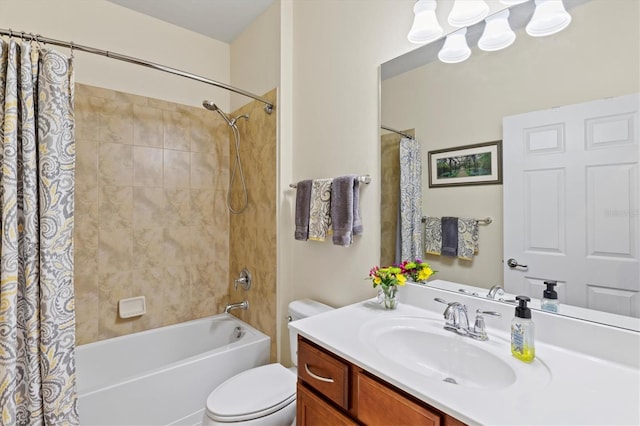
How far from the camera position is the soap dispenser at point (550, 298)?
951 mm

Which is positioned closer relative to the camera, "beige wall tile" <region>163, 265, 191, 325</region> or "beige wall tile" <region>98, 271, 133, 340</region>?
"beige wall tile" <region>98, 271, 133, 340</region>

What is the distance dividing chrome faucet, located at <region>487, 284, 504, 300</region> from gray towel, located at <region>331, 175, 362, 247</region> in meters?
0.61

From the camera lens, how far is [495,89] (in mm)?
1099

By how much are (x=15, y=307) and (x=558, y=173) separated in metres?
2.01

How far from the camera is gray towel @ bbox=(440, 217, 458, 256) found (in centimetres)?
121

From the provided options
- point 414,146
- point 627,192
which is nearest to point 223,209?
point 414,146

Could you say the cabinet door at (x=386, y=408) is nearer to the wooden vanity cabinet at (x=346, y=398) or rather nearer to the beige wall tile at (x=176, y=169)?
the wooden vanity cabinet at (x=346, y=398)

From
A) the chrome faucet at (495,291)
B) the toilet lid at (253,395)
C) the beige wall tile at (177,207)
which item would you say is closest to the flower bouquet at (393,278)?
the chrome faucet at (495,291)

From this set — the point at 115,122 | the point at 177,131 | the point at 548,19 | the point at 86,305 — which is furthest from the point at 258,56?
the point at 86,305

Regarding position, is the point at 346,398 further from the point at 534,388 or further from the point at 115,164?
the point at 115,164

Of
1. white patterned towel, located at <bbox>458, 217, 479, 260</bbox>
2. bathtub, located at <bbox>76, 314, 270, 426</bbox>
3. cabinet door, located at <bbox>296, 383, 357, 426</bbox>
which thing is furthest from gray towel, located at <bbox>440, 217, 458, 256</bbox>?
bathtub, located at <bbox>76, 314, 270, 426</bbox>

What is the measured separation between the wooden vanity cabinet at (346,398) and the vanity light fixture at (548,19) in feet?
3.81

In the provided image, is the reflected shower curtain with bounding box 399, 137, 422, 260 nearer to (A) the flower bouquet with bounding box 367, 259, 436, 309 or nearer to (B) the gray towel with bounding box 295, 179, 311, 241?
(A) the flower bouquet with bounding box 367, 259, 436, 309

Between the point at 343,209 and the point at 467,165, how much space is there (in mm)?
586
